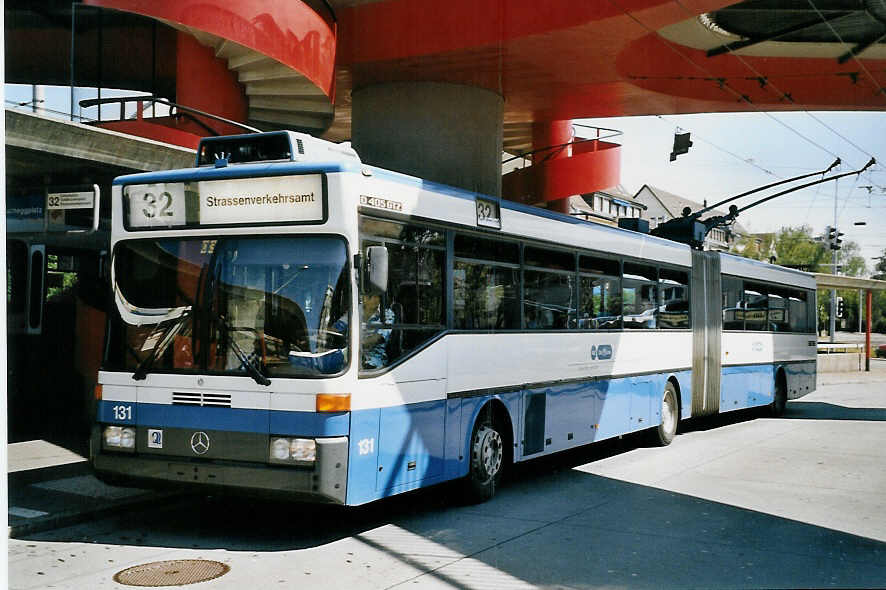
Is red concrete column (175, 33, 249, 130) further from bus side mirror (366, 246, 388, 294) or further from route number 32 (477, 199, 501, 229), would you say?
bus side mirror (366, 246, 388, 294)

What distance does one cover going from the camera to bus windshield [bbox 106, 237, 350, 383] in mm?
8078

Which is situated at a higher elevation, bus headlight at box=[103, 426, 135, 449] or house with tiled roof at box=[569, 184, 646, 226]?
house with tiled roof at box=[569, 184, 646, 226]

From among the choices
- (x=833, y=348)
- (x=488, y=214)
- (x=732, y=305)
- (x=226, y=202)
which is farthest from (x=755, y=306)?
(x=833, y=348)

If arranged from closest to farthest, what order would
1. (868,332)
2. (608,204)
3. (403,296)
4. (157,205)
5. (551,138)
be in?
(157,205), (403,296), (551,138), (868,332), (608,204)

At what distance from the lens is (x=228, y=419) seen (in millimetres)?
8156

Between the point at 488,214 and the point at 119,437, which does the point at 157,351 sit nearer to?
the point at 119,437

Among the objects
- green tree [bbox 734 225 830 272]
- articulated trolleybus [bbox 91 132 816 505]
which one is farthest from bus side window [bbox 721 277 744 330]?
green tree [bbox 734 225 830 272]

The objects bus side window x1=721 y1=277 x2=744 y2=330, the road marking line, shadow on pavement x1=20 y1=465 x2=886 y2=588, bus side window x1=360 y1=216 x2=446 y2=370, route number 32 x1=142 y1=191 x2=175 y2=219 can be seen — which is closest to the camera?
shadow on pavement x1=20 y1=465 x2=886 y2=588

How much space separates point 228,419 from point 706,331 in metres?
10.9

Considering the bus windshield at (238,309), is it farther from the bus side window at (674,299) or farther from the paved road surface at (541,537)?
the bus side window at (674,299)

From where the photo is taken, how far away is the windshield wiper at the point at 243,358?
8.05m

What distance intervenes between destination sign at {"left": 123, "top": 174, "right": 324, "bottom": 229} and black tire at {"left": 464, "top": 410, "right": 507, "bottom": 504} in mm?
3193

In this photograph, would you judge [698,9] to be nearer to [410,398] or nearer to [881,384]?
[410,398]

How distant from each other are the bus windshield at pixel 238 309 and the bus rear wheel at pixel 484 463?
2561 millimetres
